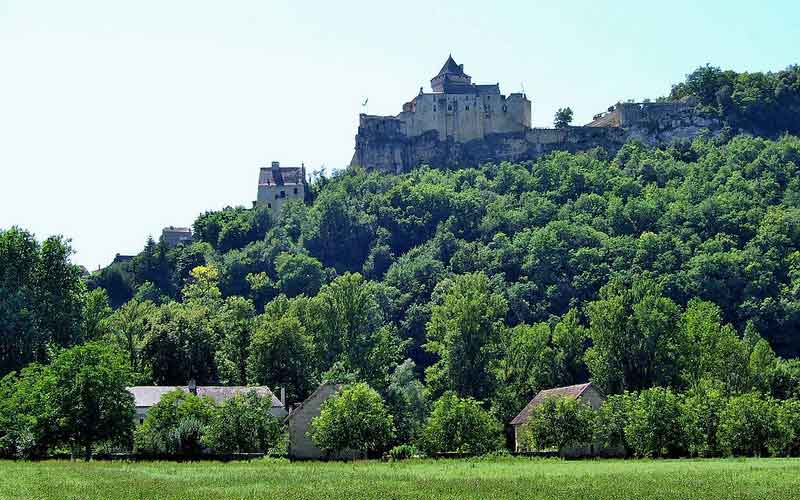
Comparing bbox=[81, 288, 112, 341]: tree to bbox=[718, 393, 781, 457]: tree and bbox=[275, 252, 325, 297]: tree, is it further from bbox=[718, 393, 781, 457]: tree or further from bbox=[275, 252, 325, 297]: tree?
bbox=[718, 393, 781, 457]: tree

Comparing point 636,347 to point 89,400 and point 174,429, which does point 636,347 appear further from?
point 89,400

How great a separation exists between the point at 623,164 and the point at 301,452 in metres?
99.6

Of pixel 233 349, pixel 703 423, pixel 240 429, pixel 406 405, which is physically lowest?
pixel 703 423

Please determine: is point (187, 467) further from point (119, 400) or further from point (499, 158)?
point (499, 158)

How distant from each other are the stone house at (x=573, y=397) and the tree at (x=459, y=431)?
5.29m

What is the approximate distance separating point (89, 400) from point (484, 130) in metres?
111

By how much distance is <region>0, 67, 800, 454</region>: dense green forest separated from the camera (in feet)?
300

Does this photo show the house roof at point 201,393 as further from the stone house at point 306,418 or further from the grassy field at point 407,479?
the grassy field at point 407,479

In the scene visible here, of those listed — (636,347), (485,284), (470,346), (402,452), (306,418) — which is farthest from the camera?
(485,284)

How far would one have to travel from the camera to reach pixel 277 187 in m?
173

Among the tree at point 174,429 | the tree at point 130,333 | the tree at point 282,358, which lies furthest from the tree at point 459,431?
the tree at point 130,333

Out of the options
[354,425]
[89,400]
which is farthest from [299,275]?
[89,400]

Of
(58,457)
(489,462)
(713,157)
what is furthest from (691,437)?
(713,157)

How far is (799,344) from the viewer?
117m
